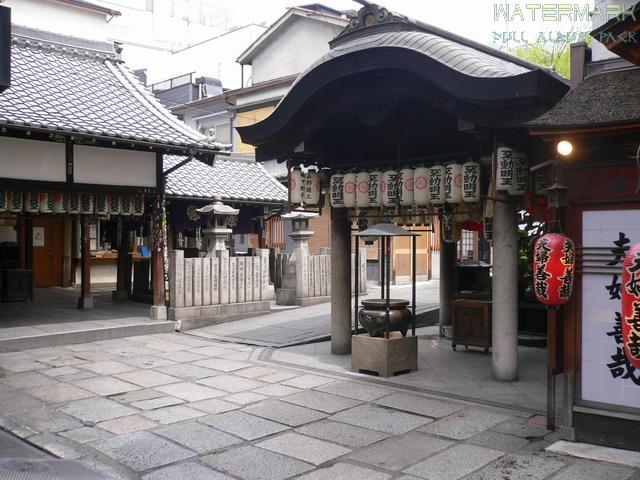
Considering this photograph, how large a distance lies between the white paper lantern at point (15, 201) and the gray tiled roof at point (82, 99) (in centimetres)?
172

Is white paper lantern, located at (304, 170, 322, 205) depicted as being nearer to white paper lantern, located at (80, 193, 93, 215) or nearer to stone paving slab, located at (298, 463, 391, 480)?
white paper lantern, located at (80, 193, 93, 215)

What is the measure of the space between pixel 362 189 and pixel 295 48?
21.0 metres

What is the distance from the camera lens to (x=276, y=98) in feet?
91.8

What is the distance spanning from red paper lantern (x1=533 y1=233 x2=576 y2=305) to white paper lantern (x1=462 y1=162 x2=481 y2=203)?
2577 mm

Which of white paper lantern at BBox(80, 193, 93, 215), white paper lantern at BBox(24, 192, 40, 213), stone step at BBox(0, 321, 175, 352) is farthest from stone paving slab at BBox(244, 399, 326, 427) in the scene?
white paper lantern at BBox(24, 192, 40, 213)

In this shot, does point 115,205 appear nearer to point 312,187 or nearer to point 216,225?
point 216,225

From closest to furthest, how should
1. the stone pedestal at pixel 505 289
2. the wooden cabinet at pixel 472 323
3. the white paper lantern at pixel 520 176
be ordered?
the white paper lantern at pixel 520 176 → the stone pedestal at pixel 505 289 → the wooden cabinet at pixel 472 323

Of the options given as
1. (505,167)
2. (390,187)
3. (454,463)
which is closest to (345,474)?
(454,463)

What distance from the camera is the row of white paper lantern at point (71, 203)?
40.3ft

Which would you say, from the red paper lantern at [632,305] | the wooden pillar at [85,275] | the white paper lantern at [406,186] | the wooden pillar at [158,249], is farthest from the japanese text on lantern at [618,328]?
the wooden pillar at [85,275]

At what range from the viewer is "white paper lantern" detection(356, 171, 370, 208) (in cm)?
1047

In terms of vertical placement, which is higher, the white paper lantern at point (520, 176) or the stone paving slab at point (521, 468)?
the white paper lantern at point (520, 176)

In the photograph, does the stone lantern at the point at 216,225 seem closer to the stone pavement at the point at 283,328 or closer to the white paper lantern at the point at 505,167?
the stone pavement at the point at 283,328

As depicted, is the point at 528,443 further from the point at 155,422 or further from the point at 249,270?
the point at 249,270
